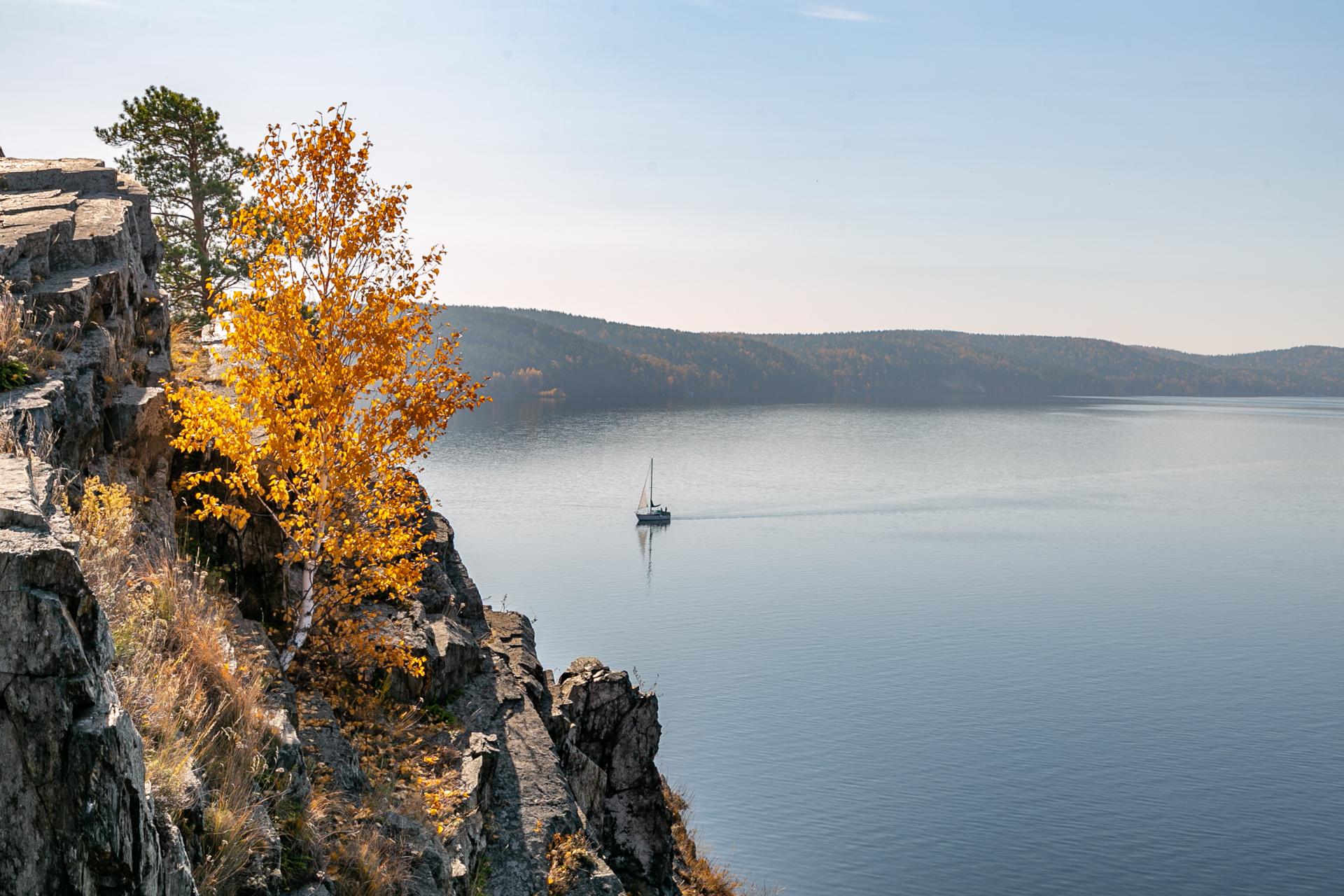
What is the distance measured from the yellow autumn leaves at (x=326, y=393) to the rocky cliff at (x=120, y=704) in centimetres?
111

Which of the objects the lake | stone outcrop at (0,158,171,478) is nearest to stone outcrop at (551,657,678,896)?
stone outcrop at (0,158,171,478)

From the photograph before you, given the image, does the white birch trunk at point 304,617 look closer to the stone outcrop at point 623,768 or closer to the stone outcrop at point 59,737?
the stone outcrop at point 59,737

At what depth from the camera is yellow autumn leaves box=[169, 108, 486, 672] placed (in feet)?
52.1

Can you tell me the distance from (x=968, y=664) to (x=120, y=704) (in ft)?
186

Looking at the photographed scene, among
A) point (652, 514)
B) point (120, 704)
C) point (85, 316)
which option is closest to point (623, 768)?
point (85, 316)

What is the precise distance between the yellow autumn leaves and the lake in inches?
960

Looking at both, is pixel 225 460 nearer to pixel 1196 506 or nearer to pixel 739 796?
pixel 739 796

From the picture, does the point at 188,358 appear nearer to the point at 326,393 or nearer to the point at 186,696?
the point at 326,393

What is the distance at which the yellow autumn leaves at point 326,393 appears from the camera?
626 inches

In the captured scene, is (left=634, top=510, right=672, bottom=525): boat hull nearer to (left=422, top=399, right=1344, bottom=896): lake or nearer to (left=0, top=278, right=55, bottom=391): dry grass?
(left=422, top=399, right=1344, bottom=896): lake

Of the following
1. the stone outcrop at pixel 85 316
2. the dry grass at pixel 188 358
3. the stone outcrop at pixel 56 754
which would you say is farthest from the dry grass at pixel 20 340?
the stone outcrop at pixel 56 754

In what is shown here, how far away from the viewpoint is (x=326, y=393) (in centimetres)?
Result: 1611

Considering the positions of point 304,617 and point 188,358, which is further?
point 188,358

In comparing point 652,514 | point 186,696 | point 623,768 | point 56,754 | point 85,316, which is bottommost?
point 652,514
